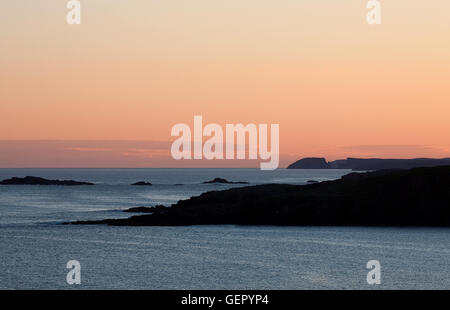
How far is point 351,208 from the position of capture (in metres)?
93.2

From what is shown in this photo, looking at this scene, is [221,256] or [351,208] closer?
[221,256]

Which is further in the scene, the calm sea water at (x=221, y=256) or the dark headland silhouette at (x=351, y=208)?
the dark headland silhouette at (x=351, y=208)

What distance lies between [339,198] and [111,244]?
3590cm

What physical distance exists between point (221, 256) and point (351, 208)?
33911 mm

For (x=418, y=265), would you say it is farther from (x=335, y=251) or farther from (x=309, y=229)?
(x=309, y=229)

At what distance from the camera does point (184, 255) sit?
65.2 metres

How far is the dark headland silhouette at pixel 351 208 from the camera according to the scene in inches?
3593

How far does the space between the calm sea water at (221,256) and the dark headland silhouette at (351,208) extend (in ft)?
12.8

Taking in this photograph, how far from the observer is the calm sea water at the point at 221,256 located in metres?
50.6

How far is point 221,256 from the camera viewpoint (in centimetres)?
6475
